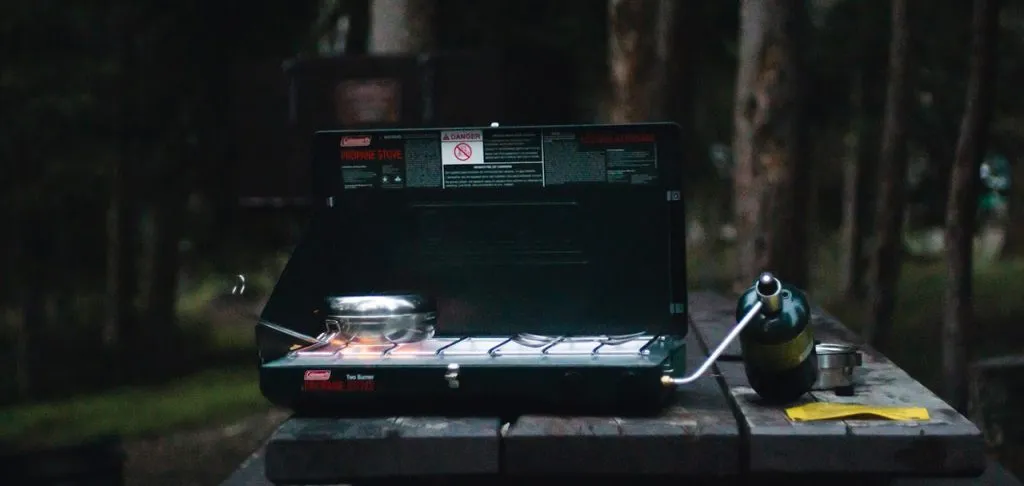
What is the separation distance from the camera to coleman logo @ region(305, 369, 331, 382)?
9.23 feet

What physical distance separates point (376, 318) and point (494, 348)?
11.0 inches

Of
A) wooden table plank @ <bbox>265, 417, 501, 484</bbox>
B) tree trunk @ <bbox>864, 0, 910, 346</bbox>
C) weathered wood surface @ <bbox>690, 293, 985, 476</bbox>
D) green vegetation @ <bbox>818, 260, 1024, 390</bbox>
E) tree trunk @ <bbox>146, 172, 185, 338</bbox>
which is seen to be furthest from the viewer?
tree trunk @ <bbox>146, 172, 185, 338</bbox>

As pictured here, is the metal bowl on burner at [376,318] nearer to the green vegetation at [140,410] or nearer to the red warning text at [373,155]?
the red warning text at [373,155]

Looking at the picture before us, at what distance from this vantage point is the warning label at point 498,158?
3.19m

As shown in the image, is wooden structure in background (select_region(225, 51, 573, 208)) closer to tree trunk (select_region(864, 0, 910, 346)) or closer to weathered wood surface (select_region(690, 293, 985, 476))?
tree trunk (select_region(864, 0, 910, 346))

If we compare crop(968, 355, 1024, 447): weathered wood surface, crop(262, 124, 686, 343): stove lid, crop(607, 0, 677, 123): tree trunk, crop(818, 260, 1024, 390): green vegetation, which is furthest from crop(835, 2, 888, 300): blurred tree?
crop(262, 124, 686, 343): stove lid

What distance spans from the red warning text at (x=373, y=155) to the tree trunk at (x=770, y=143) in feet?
20.3

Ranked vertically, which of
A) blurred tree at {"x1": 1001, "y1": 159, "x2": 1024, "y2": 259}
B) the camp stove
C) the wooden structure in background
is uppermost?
the wooden structure in background

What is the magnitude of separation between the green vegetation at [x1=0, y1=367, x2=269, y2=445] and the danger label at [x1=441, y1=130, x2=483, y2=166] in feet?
27.1

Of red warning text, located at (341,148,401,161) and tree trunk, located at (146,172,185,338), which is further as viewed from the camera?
tree trunk, located at (146,172,185,338)

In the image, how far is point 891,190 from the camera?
1239 cm

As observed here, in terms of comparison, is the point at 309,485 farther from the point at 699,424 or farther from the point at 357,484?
the point at 699,424

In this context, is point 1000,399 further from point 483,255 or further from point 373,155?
point 373,155

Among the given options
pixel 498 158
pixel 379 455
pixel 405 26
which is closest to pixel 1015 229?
pixel 405 26
